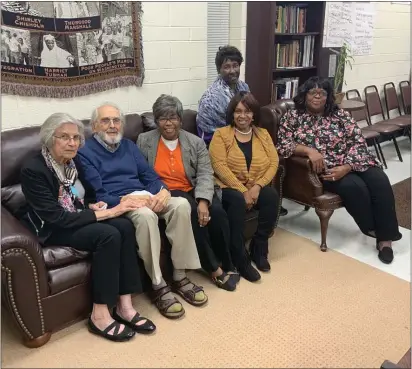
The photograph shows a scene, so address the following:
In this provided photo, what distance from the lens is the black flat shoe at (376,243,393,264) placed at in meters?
2.62

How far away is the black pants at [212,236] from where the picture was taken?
7.59ft

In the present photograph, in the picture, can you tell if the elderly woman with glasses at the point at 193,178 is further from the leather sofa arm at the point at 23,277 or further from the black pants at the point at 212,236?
the leather sofa arm at the point at 23,277

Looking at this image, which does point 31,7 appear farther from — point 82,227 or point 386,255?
point 386,255

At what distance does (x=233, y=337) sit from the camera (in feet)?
6.44

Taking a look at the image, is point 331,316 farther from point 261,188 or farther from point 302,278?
point 261,188

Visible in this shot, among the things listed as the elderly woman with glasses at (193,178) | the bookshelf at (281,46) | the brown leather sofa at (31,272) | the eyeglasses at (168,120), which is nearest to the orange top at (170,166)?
the elderly woman with glasses at (193,178)

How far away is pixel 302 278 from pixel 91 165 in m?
1.38

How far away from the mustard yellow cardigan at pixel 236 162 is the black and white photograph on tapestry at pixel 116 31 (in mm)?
882

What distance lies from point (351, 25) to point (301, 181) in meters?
2.56

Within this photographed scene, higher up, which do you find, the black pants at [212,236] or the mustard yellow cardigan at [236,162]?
the mustard yellow cardigan at [236,162]

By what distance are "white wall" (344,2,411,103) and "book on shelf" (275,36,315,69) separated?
0.91 m

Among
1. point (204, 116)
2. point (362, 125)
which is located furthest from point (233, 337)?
point (362, 125)

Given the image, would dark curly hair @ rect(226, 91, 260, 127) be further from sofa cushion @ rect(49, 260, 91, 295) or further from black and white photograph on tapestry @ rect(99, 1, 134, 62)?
sofa cushion @ rect(49, 260, 91, 295)

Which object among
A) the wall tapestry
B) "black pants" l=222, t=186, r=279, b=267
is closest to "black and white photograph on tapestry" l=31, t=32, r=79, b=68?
the wall tapestry
